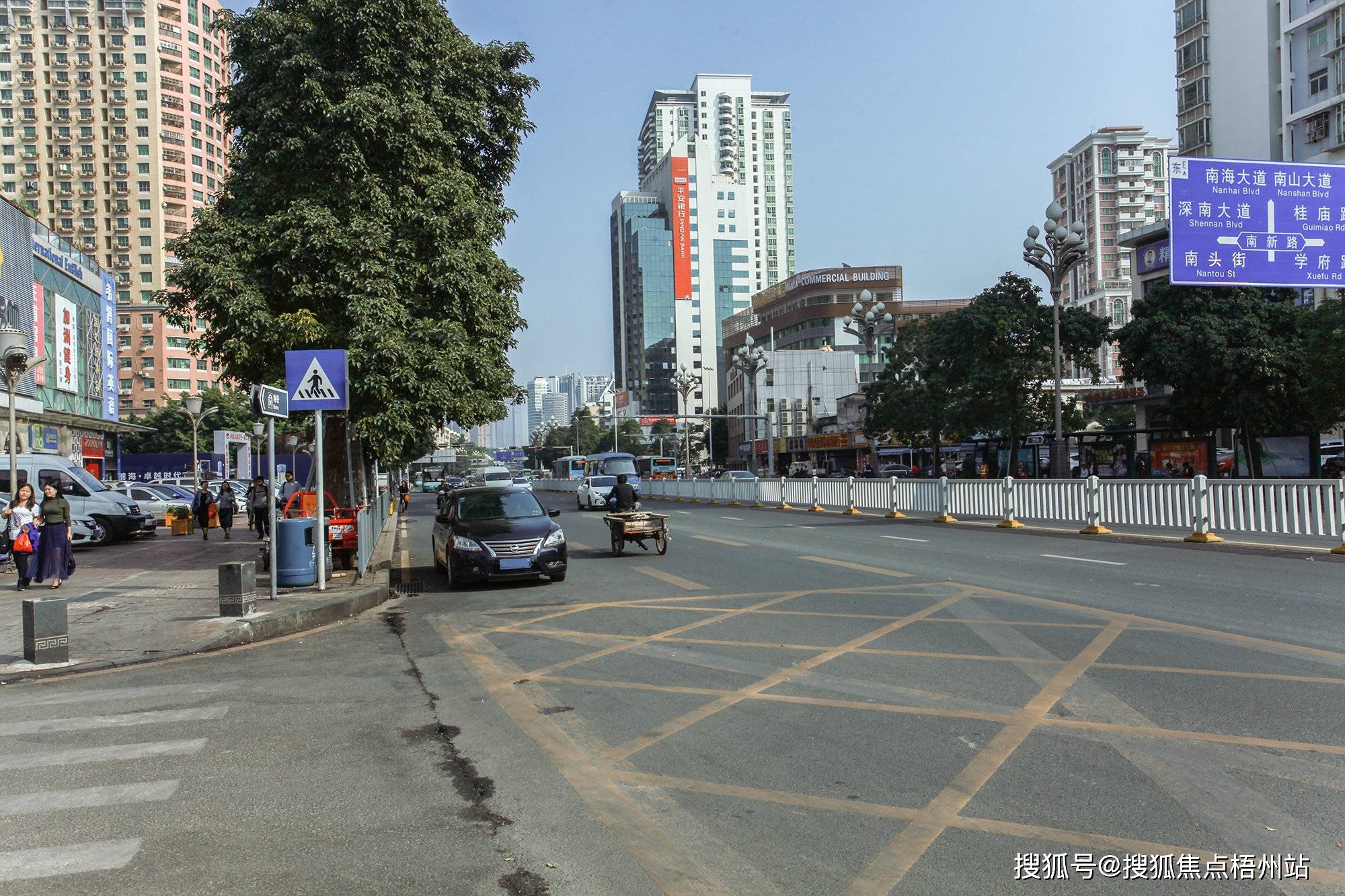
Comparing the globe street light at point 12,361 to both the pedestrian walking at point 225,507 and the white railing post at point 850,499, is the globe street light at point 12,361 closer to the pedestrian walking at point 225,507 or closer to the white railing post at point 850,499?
the pedestrian walking at point 225,507

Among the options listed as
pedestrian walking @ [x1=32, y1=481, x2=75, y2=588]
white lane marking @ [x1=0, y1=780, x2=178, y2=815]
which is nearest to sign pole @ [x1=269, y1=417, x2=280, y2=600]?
pedestrian walking @ [x1=32, y1=481, x2=75, y2=588]

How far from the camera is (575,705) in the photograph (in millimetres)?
6801

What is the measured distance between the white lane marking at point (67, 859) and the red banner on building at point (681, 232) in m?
158

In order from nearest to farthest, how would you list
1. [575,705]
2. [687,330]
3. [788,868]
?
[788,868] → [575,705] → [687,330]

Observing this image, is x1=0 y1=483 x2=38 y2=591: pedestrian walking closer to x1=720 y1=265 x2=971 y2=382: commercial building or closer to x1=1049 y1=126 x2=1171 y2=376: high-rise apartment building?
x1=720 y1=265 x2=971 y2=382: commercial building

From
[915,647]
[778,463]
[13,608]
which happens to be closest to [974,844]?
[915,647]

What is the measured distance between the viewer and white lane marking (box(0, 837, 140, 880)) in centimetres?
404

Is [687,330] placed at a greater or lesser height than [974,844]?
greater

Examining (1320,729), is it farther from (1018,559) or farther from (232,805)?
(1018,559)

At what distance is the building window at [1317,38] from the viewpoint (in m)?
53.9

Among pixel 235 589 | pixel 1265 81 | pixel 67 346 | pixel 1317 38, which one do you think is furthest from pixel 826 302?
pixel 235 589

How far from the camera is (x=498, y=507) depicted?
1583 cm

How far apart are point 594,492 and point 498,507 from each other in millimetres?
26259

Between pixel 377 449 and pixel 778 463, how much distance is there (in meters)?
85.3
